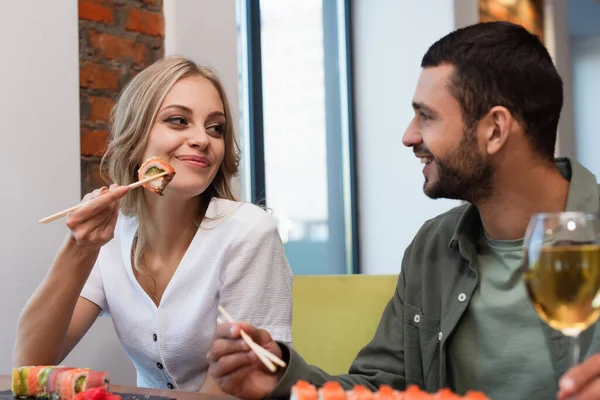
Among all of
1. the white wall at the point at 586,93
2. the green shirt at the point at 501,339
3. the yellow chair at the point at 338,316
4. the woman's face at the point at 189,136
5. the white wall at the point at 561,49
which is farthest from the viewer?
the white wall at the point at 586,93

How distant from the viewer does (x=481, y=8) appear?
14.7 feet

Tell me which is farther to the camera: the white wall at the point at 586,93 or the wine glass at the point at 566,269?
the white wall at the point at 586,93

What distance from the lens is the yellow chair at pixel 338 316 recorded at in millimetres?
1726

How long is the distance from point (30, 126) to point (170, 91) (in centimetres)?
40

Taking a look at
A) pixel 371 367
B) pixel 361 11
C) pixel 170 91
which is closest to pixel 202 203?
pixel 170 91

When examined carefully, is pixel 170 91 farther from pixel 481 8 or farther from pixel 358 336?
pixel 481 8

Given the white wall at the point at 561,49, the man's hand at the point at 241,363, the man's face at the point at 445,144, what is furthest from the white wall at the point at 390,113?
the man's hand at the point at 241,363

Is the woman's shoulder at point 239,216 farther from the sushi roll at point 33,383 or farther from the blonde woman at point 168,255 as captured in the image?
the sushi roll at point 33,383

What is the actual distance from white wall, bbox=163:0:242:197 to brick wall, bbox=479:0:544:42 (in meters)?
2.21

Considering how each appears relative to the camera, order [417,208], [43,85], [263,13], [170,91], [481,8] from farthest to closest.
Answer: [481,8] < [417,208] < [263,13] < [43,85] < [170,91]

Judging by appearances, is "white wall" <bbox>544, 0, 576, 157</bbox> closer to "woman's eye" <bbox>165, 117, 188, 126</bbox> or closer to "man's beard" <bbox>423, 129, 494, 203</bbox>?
"woman's eye" <bbox>165, 117, 188, 126</bbox>

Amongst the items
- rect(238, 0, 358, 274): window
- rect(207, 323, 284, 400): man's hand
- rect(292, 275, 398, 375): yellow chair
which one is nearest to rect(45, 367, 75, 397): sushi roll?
rect(207, 323, 284, 400): man's hand

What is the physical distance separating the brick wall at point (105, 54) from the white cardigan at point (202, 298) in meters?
0.48

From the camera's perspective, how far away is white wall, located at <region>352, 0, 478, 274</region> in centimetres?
405
